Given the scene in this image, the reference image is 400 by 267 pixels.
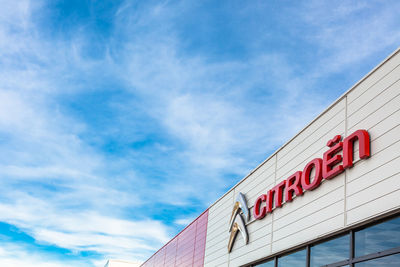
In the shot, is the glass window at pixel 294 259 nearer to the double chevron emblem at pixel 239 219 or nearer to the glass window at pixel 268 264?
the glass window at pixel 268 264

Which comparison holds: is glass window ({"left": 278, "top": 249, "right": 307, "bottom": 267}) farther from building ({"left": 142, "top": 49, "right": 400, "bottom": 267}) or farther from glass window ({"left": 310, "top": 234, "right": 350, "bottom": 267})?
glass window ({"left": 310, "top": 234, "right": 350, "bottom": 267})

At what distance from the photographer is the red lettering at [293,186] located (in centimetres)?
1221

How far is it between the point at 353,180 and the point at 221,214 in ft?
31.7

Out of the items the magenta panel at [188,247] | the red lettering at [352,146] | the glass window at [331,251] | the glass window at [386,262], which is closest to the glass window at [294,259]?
the glass window at [331,251]

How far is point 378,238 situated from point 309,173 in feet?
10.4

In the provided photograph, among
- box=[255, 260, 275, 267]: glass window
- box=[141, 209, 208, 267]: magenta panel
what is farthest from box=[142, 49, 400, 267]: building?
box=[141, 209, 208, 267]: magenta panel

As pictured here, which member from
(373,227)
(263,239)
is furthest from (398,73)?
(263,239)

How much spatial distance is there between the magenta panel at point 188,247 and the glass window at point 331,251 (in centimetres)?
986

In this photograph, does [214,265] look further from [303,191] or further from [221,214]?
[303,191]

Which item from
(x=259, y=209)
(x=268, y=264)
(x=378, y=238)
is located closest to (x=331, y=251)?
(x=378, y=238)

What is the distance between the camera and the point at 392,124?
912cm

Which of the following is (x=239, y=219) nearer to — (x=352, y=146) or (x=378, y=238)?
(x=352, y=146)

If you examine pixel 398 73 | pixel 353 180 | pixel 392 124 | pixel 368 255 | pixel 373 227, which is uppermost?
pixel 398 73

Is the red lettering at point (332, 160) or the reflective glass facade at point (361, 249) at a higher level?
the red lettering at point (332, 160)
